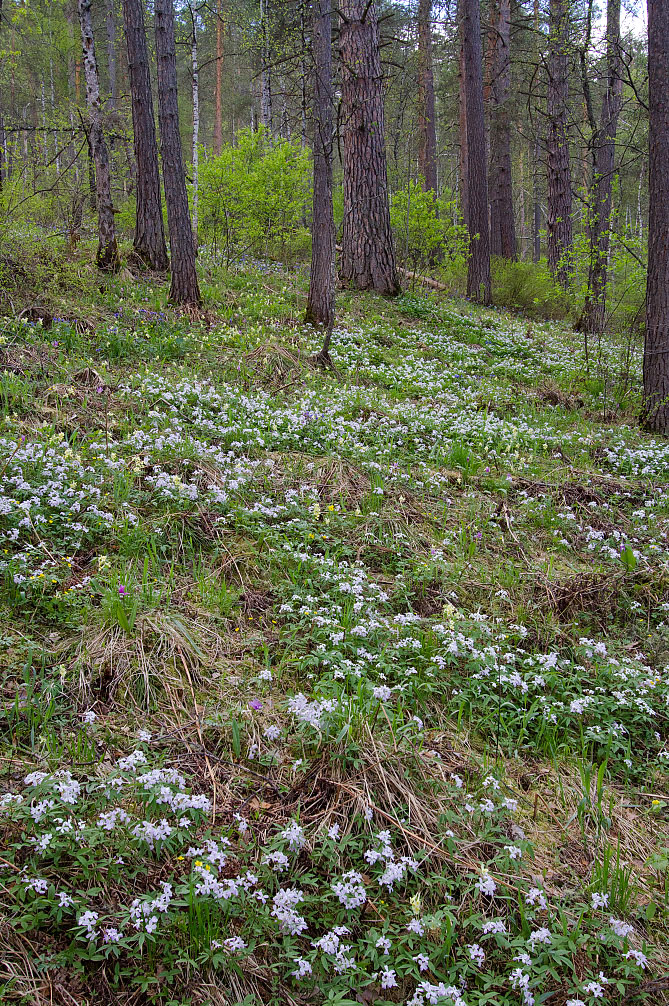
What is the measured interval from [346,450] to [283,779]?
370 cm

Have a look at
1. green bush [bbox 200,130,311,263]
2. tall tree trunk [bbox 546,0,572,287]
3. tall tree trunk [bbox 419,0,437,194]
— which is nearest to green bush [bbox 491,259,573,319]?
tall tree trunk [bbox 546,0,572,287]

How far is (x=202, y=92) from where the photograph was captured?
3622cm

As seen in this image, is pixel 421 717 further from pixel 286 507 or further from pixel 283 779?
pixel 286 507

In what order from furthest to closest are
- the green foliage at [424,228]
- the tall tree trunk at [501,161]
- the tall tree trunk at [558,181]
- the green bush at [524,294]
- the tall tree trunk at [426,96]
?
the tall tree trunk at [426,96]
the tall tree trunk at [501,161]
the green bush at [524,294]
the green foliage at [424,228]
the tall tree trunk at [558,181]

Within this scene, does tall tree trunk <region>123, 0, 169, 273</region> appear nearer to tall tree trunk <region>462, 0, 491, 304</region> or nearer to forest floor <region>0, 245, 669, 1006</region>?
forest floor <region>0, 245, 669, 1006</region>

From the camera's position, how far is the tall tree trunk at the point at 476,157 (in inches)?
581

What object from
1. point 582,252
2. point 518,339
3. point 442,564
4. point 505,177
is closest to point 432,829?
point 442,564

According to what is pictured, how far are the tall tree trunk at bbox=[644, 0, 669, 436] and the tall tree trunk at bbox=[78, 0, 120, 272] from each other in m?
7.39

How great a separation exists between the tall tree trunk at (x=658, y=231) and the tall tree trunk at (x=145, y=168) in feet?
26.1

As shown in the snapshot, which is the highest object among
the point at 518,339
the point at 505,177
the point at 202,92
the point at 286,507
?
the point at 202,92

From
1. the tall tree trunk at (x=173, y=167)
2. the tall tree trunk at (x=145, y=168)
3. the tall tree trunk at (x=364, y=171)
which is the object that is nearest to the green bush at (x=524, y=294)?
the tall tree trunk at (x=364, y=171)

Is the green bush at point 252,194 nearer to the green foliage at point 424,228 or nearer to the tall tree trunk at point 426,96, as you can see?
the green foliage at point 424,228

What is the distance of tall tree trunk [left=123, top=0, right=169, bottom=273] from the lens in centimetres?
1105

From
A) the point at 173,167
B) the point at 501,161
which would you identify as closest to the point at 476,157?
the point at 501,161
